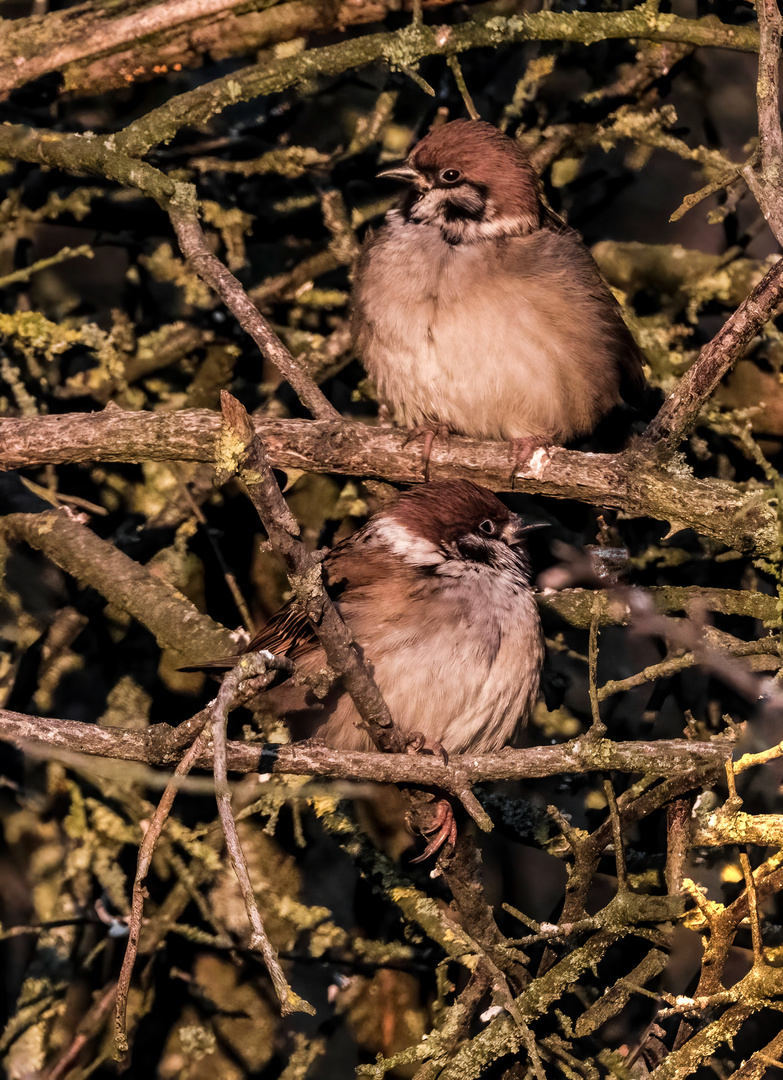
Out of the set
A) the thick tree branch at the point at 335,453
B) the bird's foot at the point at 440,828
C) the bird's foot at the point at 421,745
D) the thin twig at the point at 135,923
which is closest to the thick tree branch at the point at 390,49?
the thick tree branch at the point at 335,453

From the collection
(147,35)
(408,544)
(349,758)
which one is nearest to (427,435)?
(408,544)

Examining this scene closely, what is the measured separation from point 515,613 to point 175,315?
99.2 inches

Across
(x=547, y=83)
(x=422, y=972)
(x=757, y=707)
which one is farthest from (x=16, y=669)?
(x=547, y=83)

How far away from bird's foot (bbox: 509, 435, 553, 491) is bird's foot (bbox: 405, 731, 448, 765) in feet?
3.80

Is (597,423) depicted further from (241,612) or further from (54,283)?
(54,283)

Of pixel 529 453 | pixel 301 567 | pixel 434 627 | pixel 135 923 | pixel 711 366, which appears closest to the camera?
pixel 135 923

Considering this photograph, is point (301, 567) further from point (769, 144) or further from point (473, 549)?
point (769, 144)

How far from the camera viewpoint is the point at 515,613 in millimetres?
3760

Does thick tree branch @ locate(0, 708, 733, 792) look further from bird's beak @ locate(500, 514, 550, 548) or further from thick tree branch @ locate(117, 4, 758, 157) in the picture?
thick tree branch @ locate(117, 4, 758, 157)

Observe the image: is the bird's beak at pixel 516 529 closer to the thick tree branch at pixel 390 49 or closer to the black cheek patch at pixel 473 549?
the black cheek patch at pixel 473 549

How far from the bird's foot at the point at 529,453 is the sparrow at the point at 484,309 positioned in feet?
0.06

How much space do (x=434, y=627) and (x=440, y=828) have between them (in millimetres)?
679

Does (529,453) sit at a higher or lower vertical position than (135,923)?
higher

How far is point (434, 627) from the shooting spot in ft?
11.7
